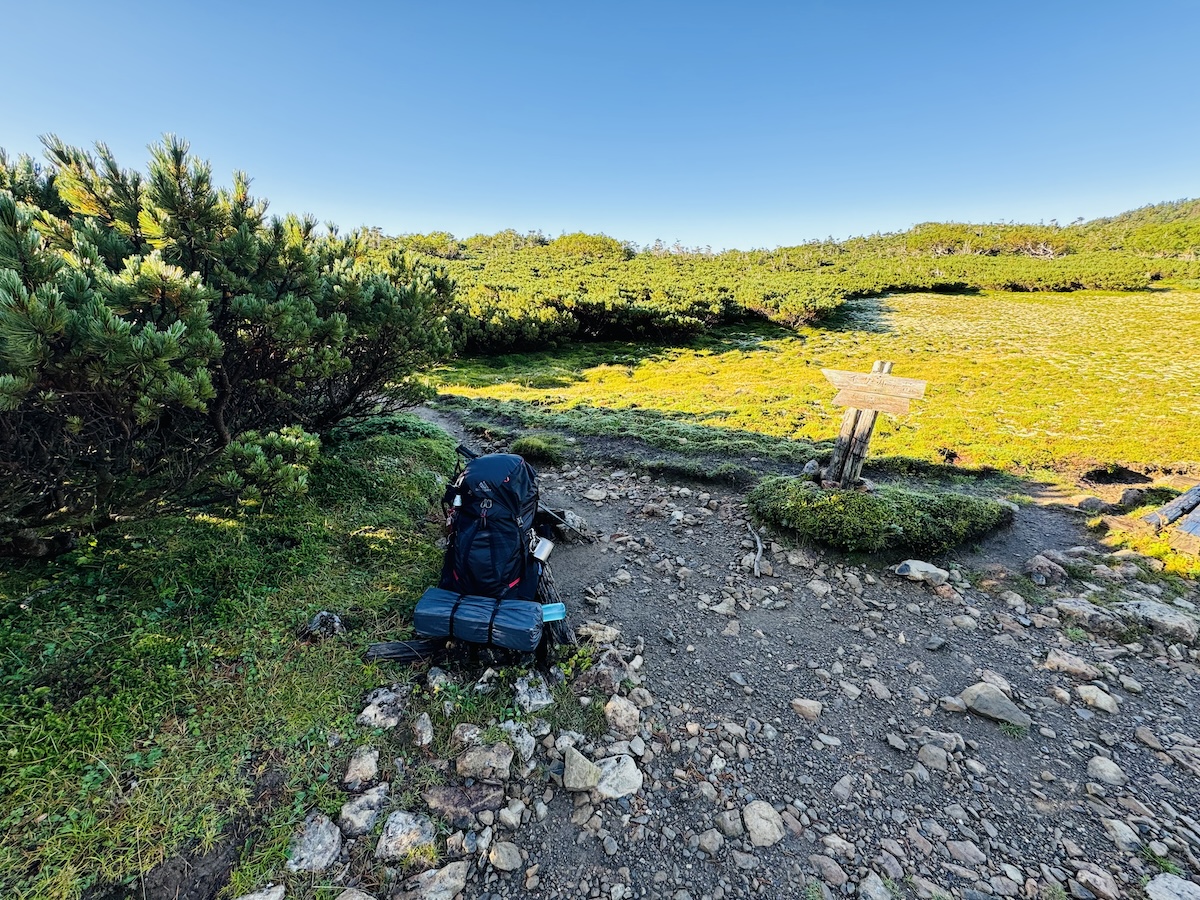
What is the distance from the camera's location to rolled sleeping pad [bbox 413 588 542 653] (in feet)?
12.6

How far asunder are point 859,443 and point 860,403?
70cm

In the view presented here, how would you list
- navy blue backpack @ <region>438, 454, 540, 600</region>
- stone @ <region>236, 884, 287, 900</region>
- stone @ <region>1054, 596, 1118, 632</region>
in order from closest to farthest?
stone @ <region>236, 884, 287, 900</region>
navy blue backpack @ <region>438, 454, 540, 600</region>
stone @ <region>1054, 596, 1118, 632</region>

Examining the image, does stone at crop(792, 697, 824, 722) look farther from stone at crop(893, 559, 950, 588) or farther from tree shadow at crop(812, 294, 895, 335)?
tree shadow at crop(812, 294, 895, 335)

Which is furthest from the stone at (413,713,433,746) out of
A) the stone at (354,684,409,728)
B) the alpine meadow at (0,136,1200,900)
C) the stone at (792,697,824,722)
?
the stone at (792,697,824,722)

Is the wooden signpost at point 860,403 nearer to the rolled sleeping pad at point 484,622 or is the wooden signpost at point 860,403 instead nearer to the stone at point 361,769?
the rolled sleeping pad at point 484,622

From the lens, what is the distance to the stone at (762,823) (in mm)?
2988

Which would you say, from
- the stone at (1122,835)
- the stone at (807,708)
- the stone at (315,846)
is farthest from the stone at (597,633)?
the stone at (1122,835)

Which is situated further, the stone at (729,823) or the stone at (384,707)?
the stone at (384,707)

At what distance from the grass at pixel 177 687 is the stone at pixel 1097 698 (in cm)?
577

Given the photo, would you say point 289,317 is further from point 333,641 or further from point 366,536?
point 333,641

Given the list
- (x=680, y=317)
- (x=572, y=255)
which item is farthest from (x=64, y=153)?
(x=572, y=255)

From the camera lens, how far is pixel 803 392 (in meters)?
14.9

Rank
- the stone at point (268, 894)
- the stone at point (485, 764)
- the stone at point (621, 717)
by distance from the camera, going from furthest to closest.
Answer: the stone at point (621, 717) → the stone at point (485, 764) → the stone at point (268, 894)

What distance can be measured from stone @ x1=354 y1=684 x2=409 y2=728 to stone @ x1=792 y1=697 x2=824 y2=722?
3.34 metres
